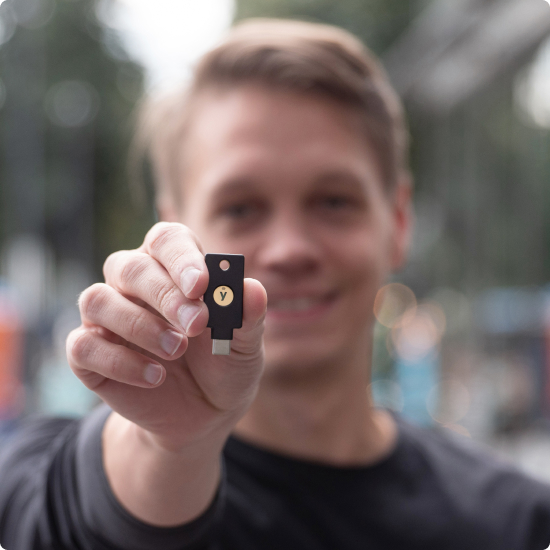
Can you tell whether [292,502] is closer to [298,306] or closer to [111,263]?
[298,306]

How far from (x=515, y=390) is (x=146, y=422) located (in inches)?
212

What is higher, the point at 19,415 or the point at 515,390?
the point at 515,390

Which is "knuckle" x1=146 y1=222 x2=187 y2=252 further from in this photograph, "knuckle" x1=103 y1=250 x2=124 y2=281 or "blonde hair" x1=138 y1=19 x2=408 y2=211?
"blonde hair" x1=138 y1=19 x2=408 y2=211

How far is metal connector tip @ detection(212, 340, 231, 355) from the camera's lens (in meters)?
0.87

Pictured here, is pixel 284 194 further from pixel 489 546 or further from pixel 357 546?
pixel 489 546

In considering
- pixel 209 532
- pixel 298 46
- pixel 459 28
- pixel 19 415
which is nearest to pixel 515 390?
pixel 459 28

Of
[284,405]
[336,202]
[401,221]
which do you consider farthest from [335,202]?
[284,405]

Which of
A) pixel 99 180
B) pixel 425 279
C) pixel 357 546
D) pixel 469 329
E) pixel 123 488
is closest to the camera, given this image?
pixel 123 488

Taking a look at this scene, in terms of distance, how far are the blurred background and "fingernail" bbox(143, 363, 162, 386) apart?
0.61ft

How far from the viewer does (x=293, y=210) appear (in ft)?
5.34

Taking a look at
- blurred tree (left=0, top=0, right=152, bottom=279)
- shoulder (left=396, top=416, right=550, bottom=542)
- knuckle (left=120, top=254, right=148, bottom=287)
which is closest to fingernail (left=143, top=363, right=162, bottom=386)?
knuckle (left=120, top=254, right=148, bottom=287)

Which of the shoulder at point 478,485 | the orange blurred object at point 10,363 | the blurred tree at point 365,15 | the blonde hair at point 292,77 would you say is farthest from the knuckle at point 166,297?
the blurred tree at point 365,15

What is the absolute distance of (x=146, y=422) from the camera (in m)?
0.98

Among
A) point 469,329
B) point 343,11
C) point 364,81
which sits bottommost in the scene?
point 469,329
